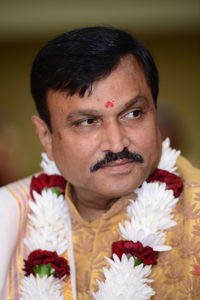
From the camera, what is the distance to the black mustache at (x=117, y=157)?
2.07 m

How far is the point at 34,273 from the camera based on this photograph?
2.26 m

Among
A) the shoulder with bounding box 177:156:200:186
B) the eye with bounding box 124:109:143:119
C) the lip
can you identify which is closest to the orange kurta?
the shoulder with bounding box 177:156:200:186

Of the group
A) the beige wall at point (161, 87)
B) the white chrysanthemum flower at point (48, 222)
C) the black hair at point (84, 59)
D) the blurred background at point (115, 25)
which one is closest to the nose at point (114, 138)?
the black hair at point (84, 59)

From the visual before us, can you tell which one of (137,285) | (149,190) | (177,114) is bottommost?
(137,285)

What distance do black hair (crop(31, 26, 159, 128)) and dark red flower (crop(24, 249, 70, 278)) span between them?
637mm

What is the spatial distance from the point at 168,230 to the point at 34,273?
0.62 m

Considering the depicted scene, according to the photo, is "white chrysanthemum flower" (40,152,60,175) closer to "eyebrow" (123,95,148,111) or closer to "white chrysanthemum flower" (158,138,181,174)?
"white chrysanthemum flower" (158,138,181,174)

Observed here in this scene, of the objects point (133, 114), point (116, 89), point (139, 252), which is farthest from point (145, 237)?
point (116, 89)

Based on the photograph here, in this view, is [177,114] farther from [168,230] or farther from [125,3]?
[168,230]

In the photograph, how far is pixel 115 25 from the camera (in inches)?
274

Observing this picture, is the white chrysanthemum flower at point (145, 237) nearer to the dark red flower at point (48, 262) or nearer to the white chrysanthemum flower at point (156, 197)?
the white chrysanthemum flower at point (156, 197)

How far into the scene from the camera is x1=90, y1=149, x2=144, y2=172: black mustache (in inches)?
81.6

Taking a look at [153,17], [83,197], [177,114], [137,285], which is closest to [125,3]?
[153,17]

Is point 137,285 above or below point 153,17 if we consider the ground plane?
below
